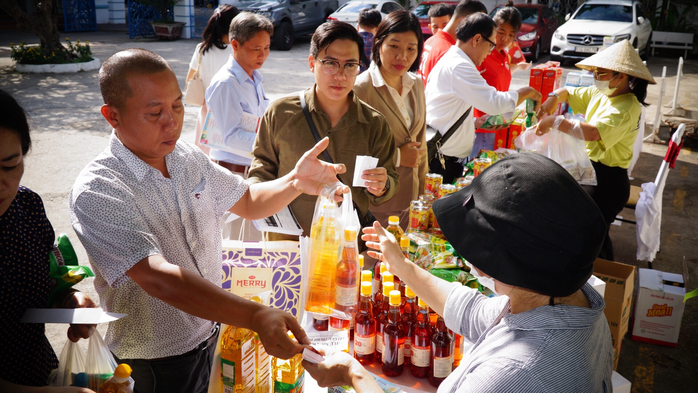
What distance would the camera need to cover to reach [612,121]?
4.04 metres

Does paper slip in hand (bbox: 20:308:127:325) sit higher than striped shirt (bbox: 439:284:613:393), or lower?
lower

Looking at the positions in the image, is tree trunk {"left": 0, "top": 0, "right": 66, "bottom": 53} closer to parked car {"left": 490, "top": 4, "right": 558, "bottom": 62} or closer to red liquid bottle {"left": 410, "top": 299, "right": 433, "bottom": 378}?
parked car {"left": 490, "top": 4, "right": 558, "bottom": 62}

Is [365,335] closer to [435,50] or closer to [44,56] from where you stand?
[435,50]

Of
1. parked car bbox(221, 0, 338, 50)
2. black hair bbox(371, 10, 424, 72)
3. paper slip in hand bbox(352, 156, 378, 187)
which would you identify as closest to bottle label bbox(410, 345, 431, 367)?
paper slip in hand bbox(352, 156, 378, 187)

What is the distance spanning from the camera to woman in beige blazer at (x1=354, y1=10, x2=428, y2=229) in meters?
3.55

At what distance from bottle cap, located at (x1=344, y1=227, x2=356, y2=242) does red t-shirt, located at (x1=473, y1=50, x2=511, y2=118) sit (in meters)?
3.40

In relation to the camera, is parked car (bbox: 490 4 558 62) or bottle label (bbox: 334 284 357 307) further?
parked car (bbox: 490 4 558 62)

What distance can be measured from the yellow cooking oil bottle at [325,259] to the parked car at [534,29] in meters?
13.7

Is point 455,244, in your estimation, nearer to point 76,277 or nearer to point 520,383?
point 520,383

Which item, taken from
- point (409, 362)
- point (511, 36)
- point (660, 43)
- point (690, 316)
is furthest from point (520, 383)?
point (660, 43)

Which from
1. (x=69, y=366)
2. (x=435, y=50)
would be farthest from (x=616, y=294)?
(x=69, y=366)

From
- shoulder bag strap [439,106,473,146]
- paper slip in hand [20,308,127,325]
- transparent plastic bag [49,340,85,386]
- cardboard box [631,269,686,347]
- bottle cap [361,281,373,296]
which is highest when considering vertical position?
shoulder bag strap [439,106,473,146]

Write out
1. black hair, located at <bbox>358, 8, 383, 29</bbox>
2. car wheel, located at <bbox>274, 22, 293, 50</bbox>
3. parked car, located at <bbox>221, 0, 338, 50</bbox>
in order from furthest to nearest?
car wheel, located at <bbox>274, 22, 293, 50</bbox> < parked car, located at <bbox>221, 0, 338, 50</bbox> < black hair, located at <bbox>358, 8, 383, 29</bbox>

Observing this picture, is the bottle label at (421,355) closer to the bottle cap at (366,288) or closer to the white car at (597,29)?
the bottle cap at (366,288)
